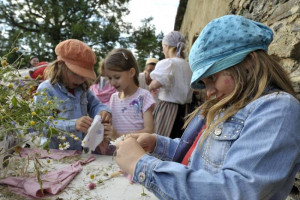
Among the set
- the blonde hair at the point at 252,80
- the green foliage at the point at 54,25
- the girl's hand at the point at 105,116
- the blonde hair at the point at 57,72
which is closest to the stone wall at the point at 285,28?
the blonde hair at the point at 252,80

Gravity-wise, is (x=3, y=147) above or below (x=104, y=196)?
above

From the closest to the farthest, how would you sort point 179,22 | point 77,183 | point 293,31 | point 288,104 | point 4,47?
point 288,104 → point 77,183 → point 293,31 → point 179,22 → point 4,47

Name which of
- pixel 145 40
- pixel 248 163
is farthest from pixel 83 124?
pixel 145 40

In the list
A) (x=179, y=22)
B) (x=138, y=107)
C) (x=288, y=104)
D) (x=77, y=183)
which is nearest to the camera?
(x=288, y=104)

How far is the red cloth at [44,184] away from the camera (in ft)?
4.13

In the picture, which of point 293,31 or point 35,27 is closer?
point 293,31

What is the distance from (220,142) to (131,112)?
1.74 metres

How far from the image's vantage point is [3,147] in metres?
1.32

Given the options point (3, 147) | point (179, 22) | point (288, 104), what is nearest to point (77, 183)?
point (3, 147)

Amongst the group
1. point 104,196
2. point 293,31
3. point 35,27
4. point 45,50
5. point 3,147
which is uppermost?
point 35,27

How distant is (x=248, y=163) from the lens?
78 centimetres

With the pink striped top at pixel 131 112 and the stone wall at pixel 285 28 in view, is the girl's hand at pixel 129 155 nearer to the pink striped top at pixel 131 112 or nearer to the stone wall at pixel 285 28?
the stone wall at pixel 285 28

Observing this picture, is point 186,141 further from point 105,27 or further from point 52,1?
point 52,1

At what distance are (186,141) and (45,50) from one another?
1513 centimetres
